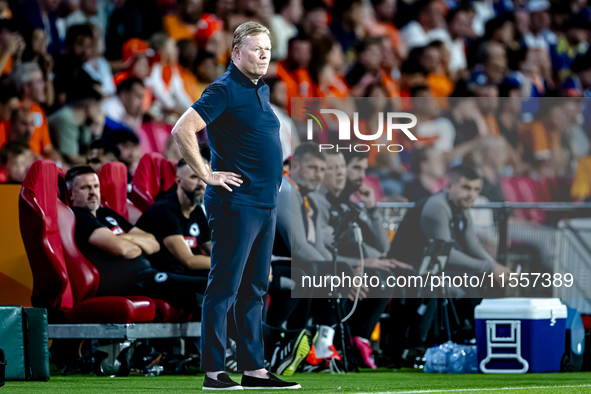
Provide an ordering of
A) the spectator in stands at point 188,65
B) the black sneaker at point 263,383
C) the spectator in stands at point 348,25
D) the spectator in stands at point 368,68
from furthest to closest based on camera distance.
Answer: the spectator in stands at point 348,25 → the spectator in stands at point 368,68 → the spectator in stands at point 188,65 → the black sneaker at point 263,383

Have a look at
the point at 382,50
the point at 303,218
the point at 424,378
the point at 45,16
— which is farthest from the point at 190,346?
the point at 382,50

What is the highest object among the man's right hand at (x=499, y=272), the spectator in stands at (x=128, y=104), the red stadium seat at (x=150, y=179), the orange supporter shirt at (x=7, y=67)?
the orange supporter shirt at (x=7, y=67)

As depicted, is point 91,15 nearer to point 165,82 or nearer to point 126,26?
point 126,26

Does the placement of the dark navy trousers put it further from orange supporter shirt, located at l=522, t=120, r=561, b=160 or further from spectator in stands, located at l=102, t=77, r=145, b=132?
spectator in stands, located at l=102, t=77, r=145, b=132

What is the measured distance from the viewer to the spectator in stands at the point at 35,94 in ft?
25.9

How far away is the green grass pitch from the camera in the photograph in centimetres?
433

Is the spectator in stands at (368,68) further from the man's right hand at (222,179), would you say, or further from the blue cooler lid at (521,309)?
the man's right hand at (222,179)

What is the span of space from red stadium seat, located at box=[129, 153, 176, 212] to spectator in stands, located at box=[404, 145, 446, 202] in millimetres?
1813

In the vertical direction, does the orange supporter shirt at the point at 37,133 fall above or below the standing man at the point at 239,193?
above

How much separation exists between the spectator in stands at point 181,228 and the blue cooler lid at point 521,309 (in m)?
1.96

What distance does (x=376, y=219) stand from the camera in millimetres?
6090

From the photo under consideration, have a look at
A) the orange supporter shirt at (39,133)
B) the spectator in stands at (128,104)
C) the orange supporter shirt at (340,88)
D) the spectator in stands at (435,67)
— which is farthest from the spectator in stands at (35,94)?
the spectator in stands at (435,67)

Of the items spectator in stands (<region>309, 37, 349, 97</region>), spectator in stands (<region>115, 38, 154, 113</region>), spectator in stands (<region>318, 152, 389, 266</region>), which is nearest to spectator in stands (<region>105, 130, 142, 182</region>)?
spectator in stands (<region>115, 38, 154, 113</region>)

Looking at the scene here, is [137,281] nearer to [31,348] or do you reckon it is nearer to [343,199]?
[31,348]
